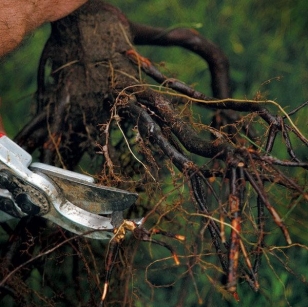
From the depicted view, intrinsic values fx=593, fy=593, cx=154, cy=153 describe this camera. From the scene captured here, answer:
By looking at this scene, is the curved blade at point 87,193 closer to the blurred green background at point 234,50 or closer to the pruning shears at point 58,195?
the pruning shears at point 58,195

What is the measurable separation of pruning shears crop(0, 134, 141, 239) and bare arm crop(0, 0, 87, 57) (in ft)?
0.82

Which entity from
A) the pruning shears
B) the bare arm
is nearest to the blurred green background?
the bare arm

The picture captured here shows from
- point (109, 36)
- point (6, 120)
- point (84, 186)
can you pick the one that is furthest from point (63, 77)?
point (6, 120)

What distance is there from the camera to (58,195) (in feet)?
3.65

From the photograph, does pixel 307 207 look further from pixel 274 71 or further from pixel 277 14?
pixel 277 14

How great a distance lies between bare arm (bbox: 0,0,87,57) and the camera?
1.22 metres

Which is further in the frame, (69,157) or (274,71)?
(274,71)

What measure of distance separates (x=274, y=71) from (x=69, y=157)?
925 mm

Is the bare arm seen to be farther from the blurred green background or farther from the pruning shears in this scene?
the blurred green background

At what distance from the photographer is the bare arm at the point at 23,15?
3.99 ft

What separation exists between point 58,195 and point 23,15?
1.32ft

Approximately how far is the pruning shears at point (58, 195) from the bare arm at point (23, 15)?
248mm

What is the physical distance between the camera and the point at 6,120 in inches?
76.9

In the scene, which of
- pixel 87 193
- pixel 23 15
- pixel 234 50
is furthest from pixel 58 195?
pixel 234 50
